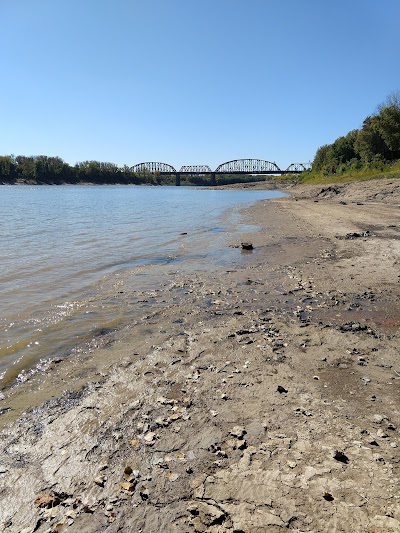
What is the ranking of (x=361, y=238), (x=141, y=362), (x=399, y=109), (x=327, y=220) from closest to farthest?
(x=141, y=362) < (x=361, y=238) < (x=327, y=220) < (x=399, y=109)

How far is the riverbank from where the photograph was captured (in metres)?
3.38

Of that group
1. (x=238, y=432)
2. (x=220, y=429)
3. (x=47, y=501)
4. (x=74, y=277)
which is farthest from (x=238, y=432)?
(x=74, y=277)

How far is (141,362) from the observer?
6.67 meters

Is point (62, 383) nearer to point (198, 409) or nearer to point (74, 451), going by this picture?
point (74, 451)

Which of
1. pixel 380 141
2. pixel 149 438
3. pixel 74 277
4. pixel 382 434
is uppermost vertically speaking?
pixel 380 141

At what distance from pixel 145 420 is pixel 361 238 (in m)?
16.9

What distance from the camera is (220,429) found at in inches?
180

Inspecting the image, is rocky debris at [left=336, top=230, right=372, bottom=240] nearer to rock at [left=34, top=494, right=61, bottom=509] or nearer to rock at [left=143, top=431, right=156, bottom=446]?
rock at [left=143, top=431, right=156, bottom=446]

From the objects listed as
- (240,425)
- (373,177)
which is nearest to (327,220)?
(240,425)

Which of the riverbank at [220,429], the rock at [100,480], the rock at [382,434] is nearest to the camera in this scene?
the riverbank at [220,429]

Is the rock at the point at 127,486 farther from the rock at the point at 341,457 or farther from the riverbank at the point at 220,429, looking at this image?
the rock at the point at 341,457

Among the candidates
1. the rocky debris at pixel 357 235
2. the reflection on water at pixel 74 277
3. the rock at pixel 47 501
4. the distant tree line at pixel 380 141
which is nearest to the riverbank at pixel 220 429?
the rock at pixel 47 501

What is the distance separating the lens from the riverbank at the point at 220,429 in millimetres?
3385

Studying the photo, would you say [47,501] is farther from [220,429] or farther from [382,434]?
[382,434]
